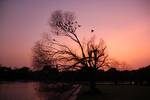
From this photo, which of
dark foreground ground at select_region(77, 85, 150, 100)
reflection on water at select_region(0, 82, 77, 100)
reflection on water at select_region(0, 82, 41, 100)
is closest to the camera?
dark foreground ground at select_region(77, 85, 150, 100)

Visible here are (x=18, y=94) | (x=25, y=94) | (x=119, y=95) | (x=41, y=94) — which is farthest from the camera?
(x=18, y=94)

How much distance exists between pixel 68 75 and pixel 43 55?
146 inches

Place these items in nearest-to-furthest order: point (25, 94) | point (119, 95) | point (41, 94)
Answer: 1. point (119, 95)
2. point (41, 94)
3. point (25, 94)

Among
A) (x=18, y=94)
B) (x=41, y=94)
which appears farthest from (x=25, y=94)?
(x=41, y=94)

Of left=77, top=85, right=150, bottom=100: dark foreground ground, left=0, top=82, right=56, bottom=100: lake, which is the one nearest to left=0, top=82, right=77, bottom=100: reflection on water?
left=0, top=82, right=56, bottom=100: lake

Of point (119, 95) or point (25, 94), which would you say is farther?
point (25, 94)

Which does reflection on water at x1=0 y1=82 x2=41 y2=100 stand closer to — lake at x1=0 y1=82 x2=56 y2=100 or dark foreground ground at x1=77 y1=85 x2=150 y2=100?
lake at x1=0 y1=82 x2=56 y2=100

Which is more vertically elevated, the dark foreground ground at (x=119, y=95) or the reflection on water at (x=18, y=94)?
the reflection on water at (x=18, y=94)

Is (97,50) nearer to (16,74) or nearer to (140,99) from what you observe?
(140,99)

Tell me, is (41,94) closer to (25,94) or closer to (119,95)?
(25,94)

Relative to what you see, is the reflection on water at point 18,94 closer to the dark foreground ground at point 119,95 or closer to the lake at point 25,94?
the lake at point 25,94

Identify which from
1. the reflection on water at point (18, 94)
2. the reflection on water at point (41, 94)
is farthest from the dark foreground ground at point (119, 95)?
the reflection on water at point (18, 94)

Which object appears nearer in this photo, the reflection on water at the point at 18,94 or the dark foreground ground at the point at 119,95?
the dark foreground ground at the point at 119,95

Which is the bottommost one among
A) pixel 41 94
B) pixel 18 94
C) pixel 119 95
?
pixel 119 95
